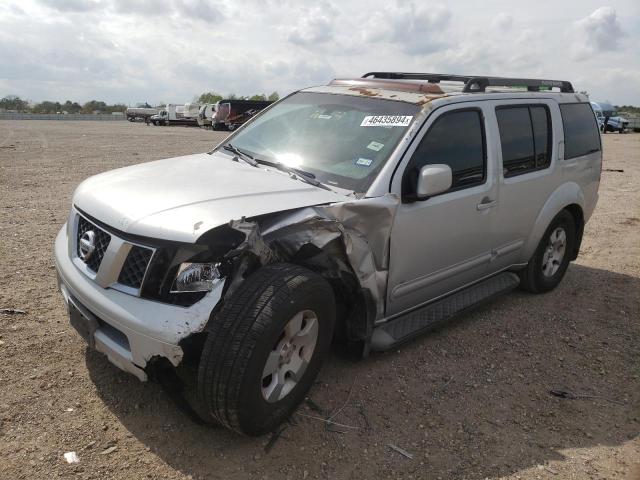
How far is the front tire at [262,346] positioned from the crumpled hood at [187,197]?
36cm

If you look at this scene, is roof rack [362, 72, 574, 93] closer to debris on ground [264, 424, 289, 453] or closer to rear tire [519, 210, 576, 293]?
rear tire [519, 210, 576, 293]

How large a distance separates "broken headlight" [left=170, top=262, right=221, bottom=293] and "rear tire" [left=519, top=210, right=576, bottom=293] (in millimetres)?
3387

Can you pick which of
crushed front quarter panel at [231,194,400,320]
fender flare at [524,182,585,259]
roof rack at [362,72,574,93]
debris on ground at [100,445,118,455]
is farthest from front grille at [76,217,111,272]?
fender flare at [524,182,585,259]

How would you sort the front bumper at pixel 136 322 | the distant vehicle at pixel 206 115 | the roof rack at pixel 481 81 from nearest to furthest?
1. the front bumper at pixel 136 322
2. the roof rack at pixel 481 81
3. the distant vehicle at pixel 206 115

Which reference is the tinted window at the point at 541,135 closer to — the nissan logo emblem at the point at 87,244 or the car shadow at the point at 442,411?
the car shadow at the point at 442,411

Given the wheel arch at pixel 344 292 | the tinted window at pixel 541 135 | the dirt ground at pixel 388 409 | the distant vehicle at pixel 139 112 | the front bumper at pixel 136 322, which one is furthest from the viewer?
the distant vehicle at pixel 139 112

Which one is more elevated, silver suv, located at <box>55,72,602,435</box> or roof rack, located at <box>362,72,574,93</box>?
roof rack, located at <box>362,72,574,93</box>

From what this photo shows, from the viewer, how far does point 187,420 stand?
305cm

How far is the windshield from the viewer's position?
3.47 metres

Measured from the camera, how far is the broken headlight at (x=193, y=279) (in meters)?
2.67

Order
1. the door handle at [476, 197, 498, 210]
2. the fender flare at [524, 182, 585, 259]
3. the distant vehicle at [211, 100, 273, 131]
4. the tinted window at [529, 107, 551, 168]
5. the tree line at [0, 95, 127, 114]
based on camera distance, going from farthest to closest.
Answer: the tree line at [0, 95, 127, 114] < the distant vehicle at [211, 100, 273, 131] < the fender flare at [524, 182, 585, 259] < the tinted window at [529, 107, 551, 168] < the door handle at [476, 197, 498, 210]


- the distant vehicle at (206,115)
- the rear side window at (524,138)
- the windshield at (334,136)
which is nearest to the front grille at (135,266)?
the windshield at (334,136)

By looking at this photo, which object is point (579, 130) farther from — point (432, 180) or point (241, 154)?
point (241, 154)

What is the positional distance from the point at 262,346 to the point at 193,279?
469mm
